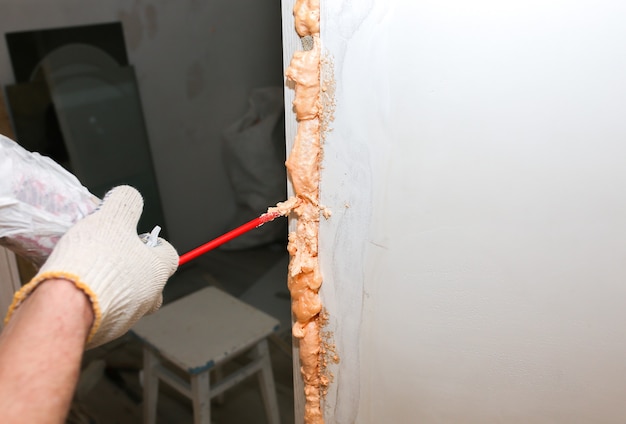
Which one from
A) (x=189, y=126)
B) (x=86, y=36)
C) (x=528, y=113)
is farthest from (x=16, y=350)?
(x=189, y=126)

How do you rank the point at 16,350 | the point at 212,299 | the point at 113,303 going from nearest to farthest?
the point at 16,350, the point at 113,303, the point at 212,299

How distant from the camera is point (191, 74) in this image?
300 cm

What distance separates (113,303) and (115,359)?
2001mm

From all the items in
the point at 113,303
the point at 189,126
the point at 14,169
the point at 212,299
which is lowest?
the point at 212,299

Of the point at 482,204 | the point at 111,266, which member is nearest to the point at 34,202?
the point at 111,266

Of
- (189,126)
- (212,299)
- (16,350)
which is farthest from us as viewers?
(189,126)

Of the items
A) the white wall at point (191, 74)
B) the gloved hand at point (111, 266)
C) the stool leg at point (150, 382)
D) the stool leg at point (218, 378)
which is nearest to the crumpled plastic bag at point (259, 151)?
the white wall at point (191, 74)

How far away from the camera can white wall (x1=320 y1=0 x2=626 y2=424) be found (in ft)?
2.10

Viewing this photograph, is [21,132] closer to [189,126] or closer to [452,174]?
[189,126]

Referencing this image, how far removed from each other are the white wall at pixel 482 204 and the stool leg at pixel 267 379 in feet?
3.40

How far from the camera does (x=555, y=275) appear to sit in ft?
2.39

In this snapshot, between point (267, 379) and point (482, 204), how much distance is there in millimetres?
1425

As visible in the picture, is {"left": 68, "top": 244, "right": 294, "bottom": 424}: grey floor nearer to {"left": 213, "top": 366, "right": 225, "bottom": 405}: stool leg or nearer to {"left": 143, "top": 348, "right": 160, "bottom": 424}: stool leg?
{"left": 213, "top": 366, "right": 225, "bottom": 405}: stool leg

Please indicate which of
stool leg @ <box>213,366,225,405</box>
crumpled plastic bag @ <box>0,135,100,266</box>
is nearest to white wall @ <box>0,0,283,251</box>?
stool leg @ <box>213,366,225,405</box>
